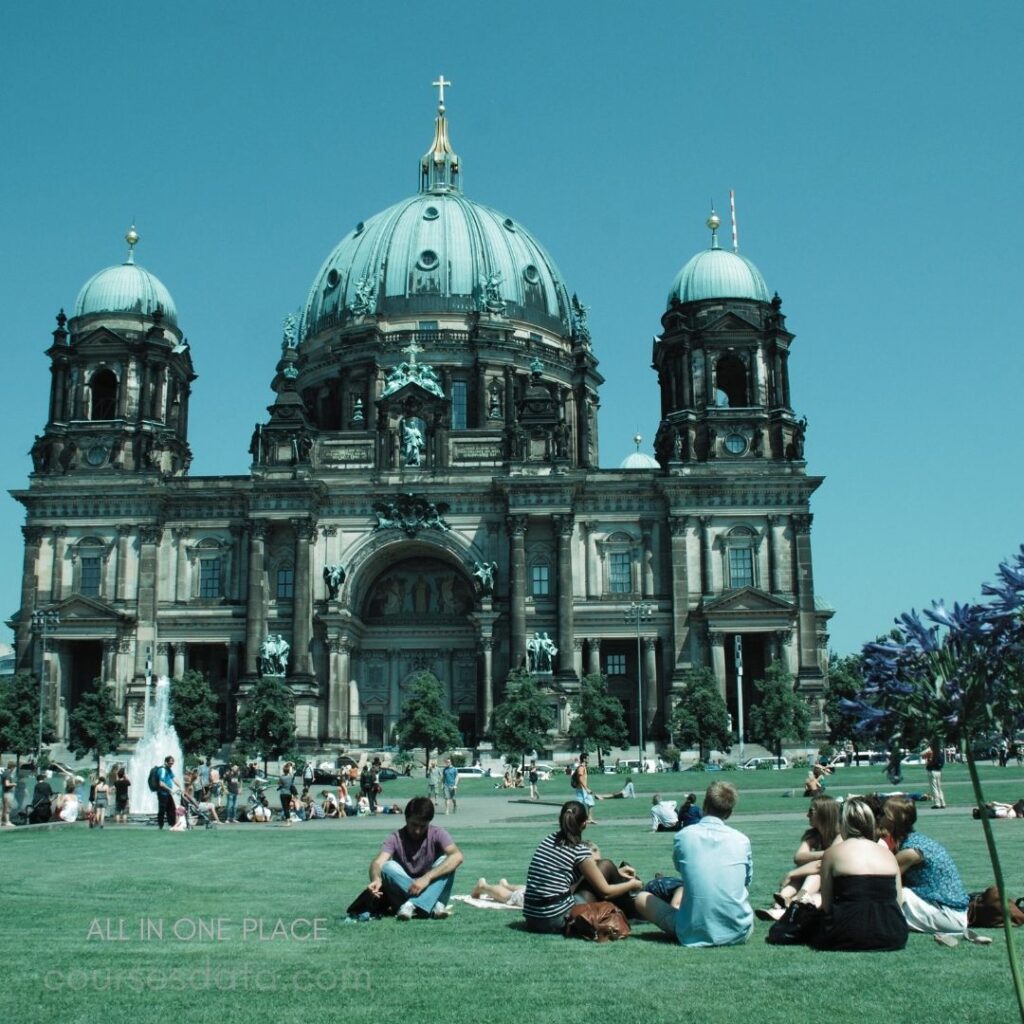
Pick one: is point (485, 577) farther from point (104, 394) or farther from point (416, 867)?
point (416, 867)

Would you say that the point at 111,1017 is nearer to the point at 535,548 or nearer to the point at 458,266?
the point at 535,548

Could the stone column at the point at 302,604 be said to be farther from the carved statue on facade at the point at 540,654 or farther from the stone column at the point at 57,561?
the stone column at the point at 57,561

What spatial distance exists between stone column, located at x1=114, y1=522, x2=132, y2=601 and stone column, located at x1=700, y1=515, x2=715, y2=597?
109 ft

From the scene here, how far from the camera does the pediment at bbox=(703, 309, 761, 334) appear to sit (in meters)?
80.8

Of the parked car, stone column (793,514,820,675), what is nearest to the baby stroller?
the parked car

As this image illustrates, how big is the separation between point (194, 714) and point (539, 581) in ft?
67.9

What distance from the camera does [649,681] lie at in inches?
3073

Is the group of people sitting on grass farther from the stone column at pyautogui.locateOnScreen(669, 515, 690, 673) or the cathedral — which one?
the stone column at pyautogui.locateOnScreen(669, 515, 690, 673)

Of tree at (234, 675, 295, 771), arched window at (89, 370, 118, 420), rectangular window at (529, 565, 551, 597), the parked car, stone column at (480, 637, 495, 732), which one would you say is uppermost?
arched window at (89, 370, 118, 420)

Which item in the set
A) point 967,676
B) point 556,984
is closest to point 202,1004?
point 556,984

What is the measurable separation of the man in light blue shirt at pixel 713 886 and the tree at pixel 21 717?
6442 cm

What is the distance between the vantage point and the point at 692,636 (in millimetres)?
77062

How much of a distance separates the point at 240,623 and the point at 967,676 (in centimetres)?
7377

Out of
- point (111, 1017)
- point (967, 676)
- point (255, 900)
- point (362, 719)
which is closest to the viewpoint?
point (967, 676)
